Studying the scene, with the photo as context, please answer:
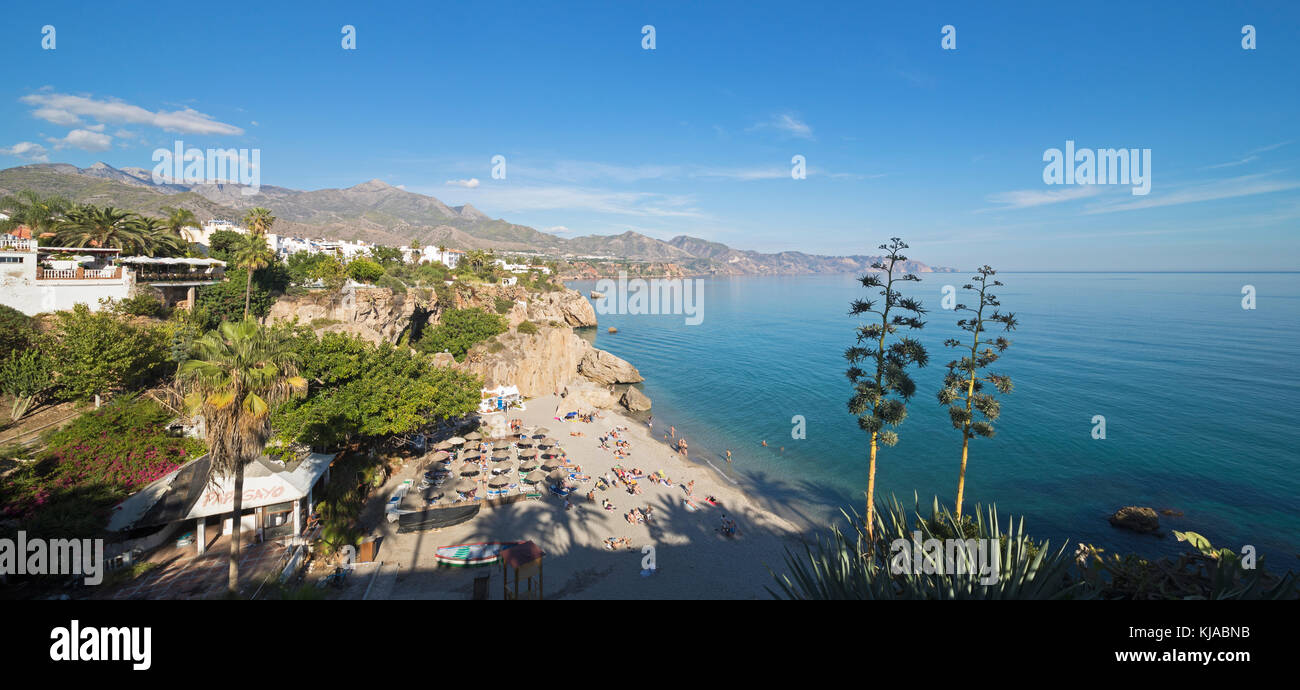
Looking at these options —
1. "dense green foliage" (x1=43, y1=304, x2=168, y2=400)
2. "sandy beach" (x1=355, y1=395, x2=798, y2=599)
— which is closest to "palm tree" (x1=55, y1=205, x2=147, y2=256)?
"dense green foliage" (x1=43, y1=304, x2=168, y2=400)

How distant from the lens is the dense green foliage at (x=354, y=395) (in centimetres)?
2008

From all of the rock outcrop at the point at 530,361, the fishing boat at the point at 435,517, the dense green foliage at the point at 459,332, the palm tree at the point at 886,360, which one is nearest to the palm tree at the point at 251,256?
the dense green foliage at the point at 459,332

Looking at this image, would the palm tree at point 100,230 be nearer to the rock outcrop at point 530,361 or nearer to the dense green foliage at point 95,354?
the dense green foliage at point 95,354

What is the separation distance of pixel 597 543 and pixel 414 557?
6.93 m

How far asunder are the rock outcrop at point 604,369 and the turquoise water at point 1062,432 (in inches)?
122

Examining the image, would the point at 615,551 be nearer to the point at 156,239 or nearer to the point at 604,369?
the point at 604,369

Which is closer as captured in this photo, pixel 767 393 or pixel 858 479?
pixel 858 479

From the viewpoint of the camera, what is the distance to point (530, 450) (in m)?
30.4

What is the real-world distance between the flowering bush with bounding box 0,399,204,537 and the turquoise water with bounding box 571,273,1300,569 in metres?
26.8

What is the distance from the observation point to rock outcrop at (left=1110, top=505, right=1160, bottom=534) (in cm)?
2525
